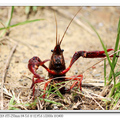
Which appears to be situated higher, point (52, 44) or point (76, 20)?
point (76, 20)

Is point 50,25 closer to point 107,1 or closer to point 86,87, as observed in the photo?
point 107,1

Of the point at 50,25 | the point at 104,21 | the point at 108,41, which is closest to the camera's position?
the point at 108,41

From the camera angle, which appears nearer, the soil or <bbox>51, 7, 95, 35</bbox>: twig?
the soil

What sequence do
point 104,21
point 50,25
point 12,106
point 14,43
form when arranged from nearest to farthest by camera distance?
point 12,106, point 14,43, point 50,25, point 104,21

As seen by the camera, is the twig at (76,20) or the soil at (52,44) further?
the twig at (76,20)

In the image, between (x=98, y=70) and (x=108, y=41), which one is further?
(x=108, y=41)

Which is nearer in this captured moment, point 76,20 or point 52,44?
point 52,44

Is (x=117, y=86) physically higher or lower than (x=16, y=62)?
lower

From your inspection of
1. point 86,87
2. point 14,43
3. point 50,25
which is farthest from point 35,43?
point 86,87
